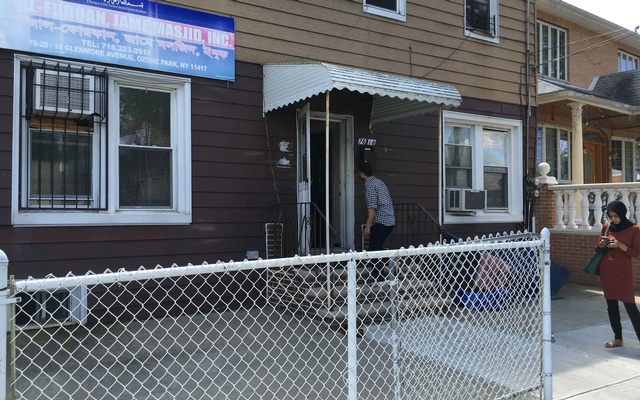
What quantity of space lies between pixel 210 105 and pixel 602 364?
5.43 metres

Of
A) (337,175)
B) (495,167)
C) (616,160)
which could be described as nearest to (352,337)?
(337,175)

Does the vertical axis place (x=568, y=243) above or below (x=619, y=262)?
below

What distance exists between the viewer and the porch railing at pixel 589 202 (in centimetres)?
915

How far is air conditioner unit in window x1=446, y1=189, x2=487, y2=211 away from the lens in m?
9.11

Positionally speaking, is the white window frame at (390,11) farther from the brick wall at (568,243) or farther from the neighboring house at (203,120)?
the brick wall at (568,243)

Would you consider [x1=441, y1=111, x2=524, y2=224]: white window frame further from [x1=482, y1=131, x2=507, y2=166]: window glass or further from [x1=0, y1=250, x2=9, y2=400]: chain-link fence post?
[x1=0, y1=250, x2=9, y2=400]: chain-link fence post

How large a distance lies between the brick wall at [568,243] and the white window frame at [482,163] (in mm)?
473

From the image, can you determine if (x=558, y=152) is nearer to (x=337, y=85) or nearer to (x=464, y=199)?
(x=464, y=199)

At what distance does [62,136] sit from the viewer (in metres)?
6.00

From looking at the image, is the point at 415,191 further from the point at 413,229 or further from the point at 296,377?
the point at 296,377

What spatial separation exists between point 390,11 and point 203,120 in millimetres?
3849

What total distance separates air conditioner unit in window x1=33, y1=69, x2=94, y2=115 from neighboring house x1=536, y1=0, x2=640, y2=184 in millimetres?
9244

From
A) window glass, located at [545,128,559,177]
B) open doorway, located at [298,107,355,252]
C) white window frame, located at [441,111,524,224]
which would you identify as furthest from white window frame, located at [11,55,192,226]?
window glass, located at [545,128,559,177]

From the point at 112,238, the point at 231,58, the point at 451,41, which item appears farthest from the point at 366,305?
the point at 451,41
